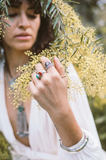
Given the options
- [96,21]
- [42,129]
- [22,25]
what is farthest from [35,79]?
[96,21]

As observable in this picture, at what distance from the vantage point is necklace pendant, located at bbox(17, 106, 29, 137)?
1.45 meters

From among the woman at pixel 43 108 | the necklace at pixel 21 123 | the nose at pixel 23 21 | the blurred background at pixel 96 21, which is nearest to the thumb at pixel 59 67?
the woman at pixel 43 108

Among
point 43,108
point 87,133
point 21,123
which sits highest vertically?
point 43,108

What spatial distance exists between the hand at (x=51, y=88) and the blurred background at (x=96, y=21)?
1.09ft

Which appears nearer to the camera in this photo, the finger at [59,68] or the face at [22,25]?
the finger at [59,68]

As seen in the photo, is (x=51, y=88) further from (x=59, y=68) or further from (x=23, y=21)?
(x=23, y=21)

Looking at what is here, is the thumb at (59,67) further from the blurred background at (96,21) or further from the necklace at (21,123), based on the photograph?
the necklace at (21,123)

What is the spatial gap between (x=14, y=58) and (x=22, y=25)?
0.61 meters

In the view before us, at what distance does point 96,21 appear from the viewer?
5238 millimetres

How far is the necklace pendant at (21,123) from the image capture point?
1448 mm

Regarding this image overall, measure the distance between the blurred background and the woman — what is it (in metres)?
0.37

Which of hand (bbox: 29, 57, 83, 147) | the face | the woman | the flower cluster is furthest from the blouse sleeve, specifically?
the face

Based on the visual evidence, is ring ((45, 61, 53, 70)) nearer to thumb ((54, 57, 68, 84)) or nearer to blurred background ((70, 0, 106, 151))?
thumb ((54, 57, 68, 84))

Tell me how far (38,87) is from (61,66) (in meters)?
0.16
